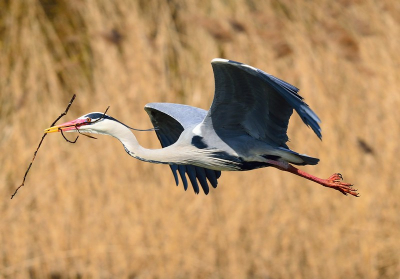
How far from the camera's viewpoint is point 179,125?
515 cm

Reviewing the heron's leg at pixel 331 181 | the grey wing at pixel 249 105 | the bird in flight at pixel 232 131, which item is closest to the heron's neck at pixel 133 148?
the bird in flight at pixel 232 131

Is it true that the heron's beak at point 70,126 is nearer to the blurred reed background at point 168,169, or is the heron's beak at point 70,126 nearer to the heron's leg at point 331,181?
the heron's leg at point 331,181

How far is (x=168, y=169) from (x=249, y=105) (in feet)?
7.96

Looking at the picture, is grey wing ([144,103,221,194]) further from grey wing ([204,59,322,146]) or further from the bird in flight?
grey wing ([204,59,322,146])

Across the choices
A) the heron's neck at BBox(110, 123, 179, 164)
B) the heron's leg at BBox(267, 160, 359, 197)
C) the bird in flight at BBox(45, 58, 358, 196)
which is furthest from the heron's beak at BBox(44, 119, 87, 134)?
the heron's leg at BBox(267, 160, 359, 197)

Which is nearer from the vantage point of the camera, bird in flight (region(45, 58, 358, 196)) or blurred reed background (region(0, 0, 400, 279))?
bird in flight (region(45, 58, 358, 196))

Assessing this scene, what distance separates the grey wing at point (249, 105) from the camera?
4.09 m

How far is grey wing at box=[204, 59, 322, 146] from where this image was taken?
4.09 meters

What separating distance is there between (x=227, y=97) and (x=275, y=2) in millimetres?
3384

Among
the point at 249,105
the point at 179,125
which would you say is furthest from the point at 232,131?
the point at 179,125

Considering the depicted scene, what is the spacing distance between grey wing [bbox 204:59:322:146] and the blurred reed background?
2.14 meters

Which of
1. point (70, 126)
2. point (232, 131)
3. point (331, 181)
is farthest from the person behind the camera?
point (331, 181)

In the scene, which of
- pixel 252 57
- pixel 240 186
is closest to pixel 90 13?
pixel 252 57

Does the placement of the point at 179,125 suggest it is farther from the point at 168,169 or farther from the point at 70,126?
the point at 168,169
